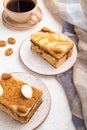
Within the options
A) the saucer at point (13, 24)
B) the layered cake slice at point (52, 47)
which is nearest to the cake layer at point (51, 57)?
the layered cake slice at point (52, 47)

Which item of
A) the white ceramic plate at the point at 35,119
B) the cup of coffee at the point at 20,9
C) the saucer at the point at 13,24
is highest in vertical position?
the cup of coffee at the point at 20,9

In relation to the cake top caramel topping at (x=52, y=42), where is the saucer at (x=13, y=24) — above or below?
below

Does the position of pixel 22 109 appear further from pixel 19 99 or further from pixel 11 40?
pixel 11 40

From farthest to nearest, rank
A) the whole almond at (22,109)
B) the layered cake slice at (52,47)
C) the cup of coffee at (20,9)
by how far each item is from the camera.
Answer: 1. the cup of coffee at (20,9)
2. the layered cake slice at (52,47)
3. the whole almond at (22,109)

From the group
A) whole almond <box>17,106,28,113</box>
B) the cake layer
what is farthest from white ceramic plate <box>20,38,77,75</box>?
whole almond <box>17,106,28,113</box>

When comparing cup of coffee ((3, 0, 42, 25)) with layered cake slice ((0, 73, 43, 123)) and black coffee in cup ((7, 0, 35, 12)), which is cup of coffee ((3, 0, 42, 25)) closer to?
black coffee in cup ((7, 0, 35, 12))

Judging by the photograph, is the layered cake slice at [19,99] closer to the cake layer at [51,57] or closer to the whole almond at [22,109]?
the whole almond at [22,109]
